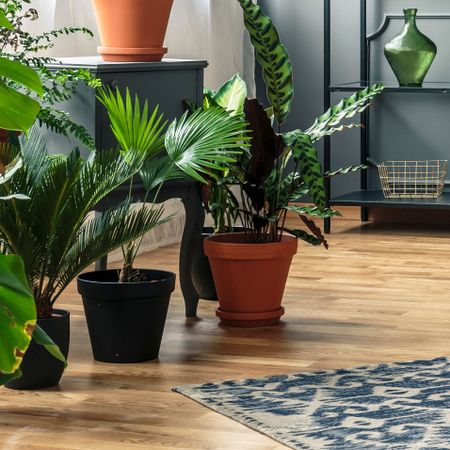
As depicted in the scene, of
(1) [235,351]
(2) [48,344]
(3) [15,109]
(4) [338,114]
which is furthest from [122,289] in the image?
(3) [15,109]

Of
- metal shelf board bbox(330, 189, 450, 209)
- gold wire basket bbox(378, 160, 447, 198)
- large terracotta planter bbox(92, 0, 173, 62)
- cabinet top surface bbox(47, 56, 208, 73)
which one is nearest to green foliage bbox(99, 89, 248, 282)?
cabinet top surface bbox(47, 56, 208, 73)

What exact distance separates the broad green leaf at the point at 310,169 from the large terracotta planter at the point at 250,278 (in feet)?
0.86

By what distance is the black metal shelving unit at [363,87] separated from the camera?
19.2ft

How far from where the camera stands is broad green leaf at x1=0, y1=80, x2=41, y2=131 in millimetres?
1272

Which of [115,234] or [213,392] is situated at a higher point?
[115,234]

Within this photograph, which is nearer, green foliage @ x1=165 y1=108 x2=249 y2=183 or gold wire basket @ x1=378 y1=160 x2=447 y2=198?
green foliage @ x1=165 y1=108 x2=249 y2=183

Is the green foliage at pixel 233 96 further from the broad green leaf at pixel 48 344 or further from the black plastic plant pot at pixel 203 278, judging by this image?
the broad green leaf at pixel 48 344

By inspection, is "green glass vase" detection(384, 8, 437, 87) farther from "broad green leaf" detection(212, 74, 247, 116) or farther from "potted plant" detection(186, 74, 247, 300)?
"broad green leaf" detection(212, 74, 247, 116)

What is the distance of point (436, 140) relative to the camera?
6.27 m

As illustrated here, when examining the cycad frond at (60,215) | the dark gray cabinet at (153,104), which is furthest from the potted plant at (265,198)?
the cycad frond at (60,215)

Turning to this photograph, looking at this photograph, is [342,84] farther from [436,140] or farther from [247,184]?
[247,184]

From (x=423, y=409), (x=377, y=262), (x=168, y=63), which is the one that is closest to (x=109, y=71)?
(x=168, y=63)

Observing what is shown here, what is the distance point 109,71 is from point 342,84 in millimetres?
2619

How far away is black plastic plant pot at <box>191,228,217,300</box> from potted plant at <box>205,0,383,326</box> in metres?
0.36
